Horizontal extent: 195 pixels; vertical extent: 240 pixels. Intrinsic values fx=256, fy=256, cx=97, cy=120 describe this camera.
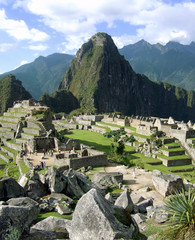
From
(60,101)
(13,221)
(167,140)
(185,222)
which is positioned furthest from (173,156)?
(60,101)

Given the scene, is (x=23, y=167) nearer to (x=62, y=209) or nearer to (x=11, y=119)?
(x=62, y=209)

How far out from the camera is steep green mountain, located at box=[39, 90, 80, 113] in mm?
157250

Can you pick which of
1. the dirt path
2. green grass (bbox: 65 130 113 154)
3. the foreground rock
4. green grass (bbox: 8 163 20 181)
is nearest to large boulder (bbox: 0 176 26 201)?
the foreground rock

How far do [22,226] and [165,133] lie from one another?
39644 mm

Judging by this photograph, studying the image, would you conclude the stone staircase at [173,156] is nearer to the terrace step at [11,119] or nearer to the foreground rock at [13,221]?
the terrace step at [11,119]

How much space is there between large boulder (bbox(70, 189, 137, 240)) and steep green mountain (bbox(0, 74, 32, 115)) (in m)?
134

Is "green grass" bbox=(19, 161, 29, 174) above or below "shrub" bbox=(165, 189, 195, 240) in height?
below

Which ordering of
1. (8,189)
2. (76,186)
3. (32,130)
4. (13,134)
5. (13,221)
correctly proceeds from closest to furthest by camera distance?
(13,221)
(8,189)
(76,186)
(32,130)
(13,134)

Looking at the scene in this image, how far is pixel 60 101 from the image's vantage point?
6663 inches

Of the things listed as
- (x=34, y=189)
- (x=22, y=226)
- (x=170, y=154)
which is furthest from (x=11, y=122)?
(x=22, y=226)

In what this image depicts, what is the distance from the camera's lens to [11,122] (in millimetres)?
41844

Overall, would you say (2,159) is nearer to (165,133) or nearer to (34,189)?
(34,189)

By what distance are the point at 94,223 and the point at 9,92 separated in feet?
464

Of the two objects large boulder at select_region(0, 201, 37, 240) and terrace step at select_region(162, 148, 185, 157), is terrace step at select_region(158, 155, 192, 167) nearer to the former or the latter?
terrace step at select_region(162, 148, 185, 157)
